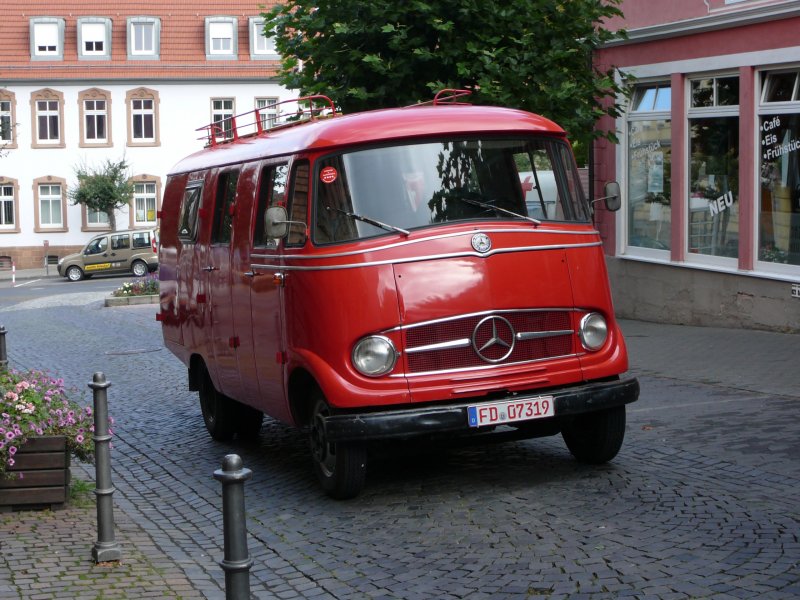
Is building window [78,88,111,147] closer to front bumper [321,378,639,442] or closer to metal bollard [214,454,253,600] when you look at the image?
front bumper [321,378,639,442]

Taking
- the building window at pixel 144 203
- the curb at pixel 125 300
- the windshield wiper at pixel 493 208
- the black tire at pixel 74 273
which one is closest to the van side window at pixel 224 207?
the windshield wiper at pixel 493 208

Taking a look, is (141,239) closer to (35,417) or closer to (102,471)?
(35,417)

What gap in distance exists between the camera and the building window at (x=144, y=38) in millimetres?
60250

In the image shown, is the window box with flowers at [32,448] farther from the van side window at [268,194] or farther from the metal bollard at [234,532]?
the metal bollard at [234,532]

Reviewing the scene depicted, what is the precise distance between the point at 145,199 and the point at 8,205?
239 inches

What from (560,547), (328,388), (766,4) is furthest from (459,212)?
(766,4)

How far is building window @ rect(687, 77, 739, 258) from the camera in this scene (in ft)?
56.3

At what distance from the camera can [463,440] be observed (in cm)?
803

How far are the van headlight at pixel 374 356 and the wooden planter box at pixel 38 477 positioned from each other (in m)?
1.76

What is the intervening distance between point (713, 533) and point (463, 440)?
193 centimetres

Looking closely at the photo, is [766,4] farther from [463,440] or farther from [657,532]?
[657,532]

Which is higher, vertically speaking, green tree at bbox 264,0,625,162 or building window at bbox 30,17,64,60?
building window at bbox 30,17,64,60

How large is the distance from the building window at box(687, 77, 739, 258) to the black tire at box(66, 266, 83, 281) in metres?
35.2

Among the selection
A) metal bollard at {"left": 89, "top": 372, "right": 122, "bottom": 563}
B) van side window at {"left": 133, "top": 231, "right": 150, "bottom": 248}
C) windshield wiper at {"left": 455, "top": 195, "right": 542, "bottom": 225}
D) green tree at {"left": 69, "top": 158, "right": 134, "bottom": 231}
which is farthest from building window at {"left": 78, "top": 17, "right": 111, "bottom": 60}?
metal bollard at {"left": 89, "top": 372, "right": 122, "bottom": 563}
